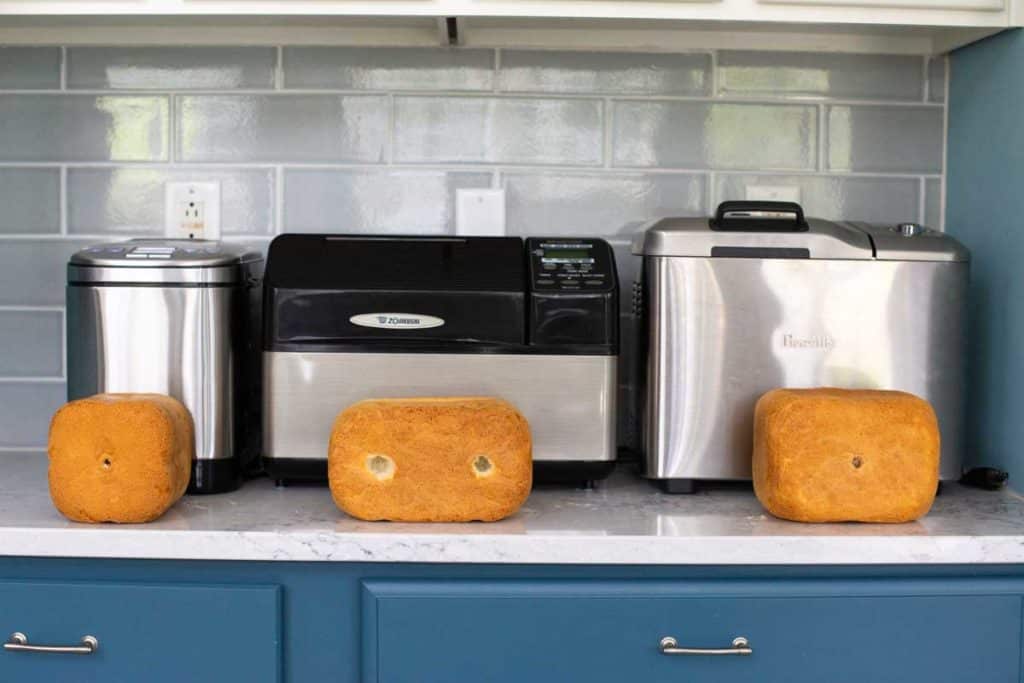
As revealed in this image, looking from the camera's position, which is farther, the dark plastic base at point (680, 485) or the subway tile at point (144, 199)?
the subway tile at point (144, 199)

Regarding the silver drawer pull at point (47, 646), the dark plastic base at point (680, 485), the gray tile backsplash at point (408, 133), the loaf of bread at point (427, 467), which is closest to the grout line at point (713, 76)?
the gray tile backsplash at point (408, 133)

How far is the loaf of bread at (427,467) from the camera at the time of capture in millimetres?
1316

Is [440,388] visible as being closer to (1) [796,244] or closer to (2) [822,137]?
(1) [796,244]

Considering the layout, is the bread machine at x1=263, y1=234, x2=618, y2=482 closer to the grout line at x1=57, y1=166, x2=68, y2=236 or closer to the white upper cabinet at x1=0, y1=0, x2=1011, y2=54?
the white upper cabinet at x1=0, y1=0, x2=1011, y2=54

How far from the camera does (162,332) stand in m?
1.46

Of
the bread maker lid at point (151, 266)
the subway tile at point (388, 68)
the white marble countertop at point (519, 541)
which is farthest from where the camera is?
the subway tile at point (388, 68)

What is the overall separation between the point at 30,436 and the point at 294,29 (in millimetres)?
699

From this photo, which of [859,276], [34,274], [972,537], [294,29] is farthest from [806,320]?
[34,274]

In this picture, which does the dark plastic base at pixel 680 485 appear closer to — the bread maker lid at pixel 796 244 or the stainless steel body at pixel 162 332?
the bread maker lid at pixel 796 244

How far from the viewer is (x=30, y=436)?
1.78 metres

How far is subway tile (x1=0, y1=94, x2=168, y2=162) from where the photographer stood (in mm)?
1762

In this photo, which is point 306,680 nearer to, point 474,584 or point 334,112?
point 474,584

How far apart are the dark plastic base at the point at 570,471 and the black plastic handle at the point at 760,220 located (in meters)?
0.32

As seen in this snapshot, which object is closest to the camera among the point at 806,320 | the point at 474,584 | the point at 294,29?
the point at 474,584
